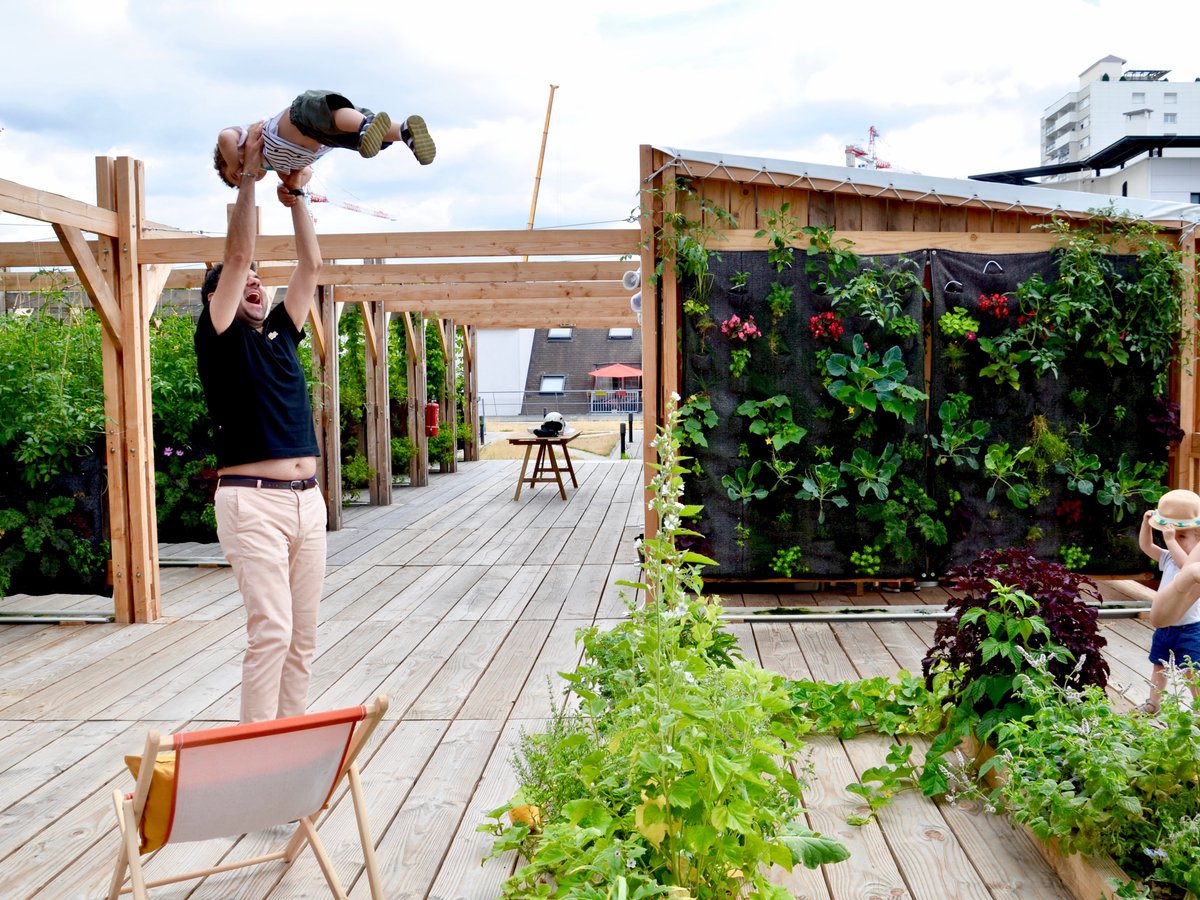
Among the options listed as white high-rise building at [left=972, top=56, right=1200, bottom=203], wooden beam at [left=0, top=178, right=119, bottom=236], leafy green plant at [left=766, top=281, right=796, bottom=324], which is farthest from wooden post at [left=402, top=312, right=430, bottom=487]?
white high-rise building at [left=972, top=56, right=1200, bottom=203]

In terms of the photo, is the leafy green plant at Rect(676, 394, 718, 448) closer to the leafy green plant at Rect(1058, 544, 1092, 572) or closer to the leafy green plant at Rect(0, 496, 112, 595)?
the leafy green plant at Rect(1058, 544, 1092, 572)

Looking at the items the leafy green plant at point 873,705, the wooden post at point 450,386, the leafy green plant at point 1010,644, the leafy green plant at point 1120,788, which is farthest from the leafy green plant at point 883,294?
the wooden post at point 450,386

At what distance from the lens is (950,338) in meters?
6.12

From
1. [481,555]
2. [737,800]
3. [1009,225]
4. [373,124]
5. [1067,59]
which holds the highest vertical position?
[1067,59]

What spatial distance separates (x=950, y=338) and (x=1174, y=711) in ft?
12.7

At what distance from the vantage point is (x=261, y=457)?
2.97 metres

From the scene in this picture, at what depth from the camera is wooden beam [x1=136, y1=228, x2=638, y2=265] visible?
5957 millimetres

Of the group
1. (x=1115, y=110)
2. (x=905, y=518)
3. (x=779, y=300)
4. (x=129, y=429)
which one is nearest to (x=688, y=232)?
(x=779, y=300)

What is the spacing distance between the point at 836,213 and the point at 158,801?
5.18 meters

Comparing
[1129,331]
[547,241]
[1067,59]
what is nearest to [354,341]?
[547,241]

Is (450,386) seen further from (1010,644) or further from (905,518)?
(1010,644)

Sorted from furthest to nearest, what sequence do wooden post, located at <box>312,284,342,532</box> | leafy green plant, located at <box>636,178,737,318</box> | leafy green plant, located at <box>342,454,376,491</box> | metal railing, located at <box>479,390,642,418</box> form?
metal railing, located at <box>479,390,642,418</box> < leafy green plant, located at <box>342,454,376,491</box> < wooden post, located at <box>312,284,342,532</box> < leafy green plant, located at <box>636,178,737,318</box>

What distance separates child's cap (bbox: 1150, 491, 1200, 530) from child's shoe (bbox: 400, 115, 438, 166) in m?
2.67

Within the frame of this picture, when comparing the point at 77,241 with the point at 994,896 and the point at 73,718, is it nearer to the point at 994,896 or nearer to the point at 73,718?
the point at 73,718
